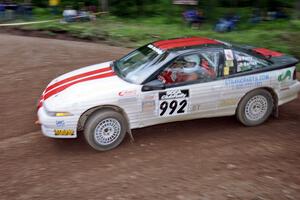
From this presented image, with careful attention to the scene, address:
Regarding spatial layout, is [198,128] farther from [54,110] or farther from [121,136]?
[54,110]

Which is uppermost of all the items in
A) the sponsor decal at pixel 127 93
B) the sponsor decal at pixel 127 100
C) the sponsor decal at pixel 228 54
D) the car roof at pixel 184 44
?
the car roof at pixel 184 44

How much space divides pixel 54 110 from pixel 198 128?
254 centimetres

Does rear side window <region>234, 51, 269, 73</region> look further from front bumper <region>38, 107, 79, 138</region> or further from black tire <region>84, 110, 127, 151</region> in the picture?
front bumper <region>38, 107, 79, 138</region>

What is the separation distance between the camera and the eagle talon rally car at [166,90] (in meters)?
6.22

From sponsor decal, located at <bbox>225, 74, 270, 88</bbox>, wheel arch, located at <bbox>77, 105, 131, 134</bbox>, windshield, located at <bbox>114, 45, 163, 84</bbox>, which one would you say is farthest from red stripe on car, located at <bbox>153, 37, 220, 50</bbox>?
wheel arch, located at <bbox>77, 105, 131, 134</bbox>

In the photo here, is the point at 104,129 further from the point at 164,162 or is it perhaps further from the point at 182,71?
the point at 182,71

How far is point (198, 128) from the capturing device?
7266 millimetres

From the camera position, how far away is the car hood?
6.15 m

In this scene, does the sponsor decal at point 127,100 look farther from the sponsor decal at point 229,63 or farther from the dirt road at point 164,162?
the sponsor decal at point 229,63

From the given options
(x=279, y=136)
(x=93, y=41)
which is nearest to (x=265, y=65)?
(x=279, y=136)

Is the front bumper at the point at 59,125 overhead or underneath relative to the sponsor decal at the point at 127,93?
underneath

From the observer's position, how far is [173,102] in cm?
653

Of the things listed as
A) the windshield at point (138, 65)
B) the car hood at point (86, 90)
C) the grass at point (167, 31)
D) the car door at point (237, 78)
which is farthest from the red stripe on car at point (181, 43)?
the grass at point (167, 31)

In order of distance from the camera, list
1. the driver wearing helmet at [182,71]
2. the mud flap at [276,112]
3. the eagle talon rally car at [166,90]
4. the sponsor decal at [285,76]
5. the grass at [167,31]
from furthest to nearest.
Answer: the grass at [167,31] → the mud flap at [276,112] → the sponsor decal at [285,76] → the driver wearing helmet at [182,71] → the eagle talon rally car at [166,90]
